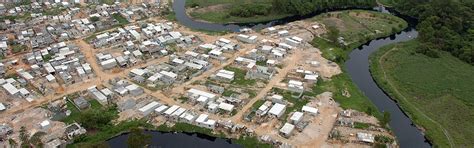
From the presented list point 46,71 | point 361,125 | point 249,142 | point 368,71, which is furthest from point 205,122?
point 368,71

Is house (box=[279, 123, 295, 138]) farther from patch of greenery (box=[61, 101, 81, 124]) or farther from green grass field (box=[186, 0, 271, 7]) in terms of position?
green grass field (box=[186, 0, 271, 7])

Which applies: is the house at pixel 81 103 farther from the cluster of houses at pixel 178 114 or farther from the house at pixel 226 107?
the house at pixel 226 107

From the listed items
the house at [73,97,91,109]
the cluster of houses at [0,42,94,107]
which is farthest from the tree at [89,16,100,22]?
the house at [73,97,91,109]

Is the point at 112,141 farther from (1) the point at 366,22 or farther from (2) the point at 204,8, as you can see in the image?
(1) the point at 366,22

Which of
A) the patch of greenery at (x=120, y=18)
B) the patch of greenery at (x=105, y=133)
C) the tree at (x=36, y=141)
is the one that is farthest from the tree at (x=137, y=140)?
the patch of greenery at (x=120, y=18)

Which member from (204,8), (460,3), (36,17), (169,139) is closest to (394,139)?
(169,139)
